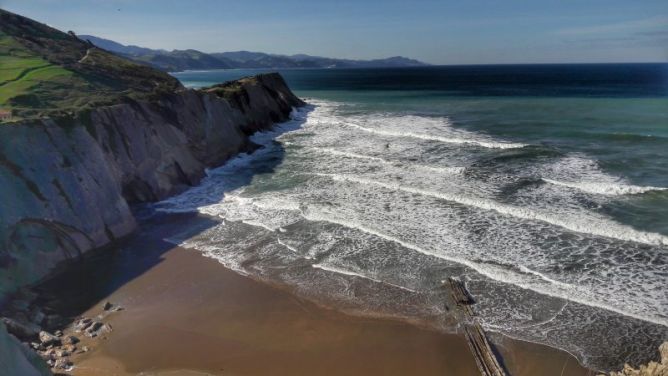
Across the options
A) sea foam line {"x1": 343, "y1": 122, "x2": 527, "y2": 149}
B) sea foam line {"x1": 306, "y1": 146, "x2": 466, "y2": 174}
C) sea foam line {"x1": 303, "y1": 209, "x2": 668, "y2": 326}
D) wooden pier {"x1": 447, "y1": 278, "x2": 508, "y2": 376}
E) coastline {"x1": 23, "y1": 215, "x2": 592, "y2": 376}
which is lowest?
coastline {"x1": 23, "y1": 215, "x2": 592, "y2": 376}

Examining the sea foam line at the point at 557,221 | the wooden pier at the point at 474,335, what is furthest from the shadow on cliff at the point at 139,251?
the wooden pier at the point at 474,335

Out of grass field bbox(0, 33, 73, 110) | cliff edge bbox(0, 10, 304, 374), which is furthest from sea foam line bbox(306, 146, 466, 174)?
grass field bbox(0, 33, 73, 110)

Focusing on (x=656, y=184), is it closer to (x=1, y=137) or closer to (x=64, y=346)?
(x=64, y=346)

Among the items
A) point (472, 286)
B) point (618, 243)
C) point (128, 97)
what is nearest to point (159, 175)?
point (128, 97)

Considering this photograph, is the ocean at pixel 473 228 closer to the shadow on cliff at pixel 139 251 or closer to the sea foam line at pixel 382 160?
the sea foam line at pixel 382 160

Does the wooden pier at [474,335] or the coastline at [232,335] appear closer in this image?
the wooden pier at [474,335]

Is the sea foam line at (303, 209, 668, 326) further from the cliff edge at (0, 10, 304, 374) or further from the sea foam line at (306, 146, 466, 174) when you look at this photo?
the cliff edge at (0, 10, 304, 374)
